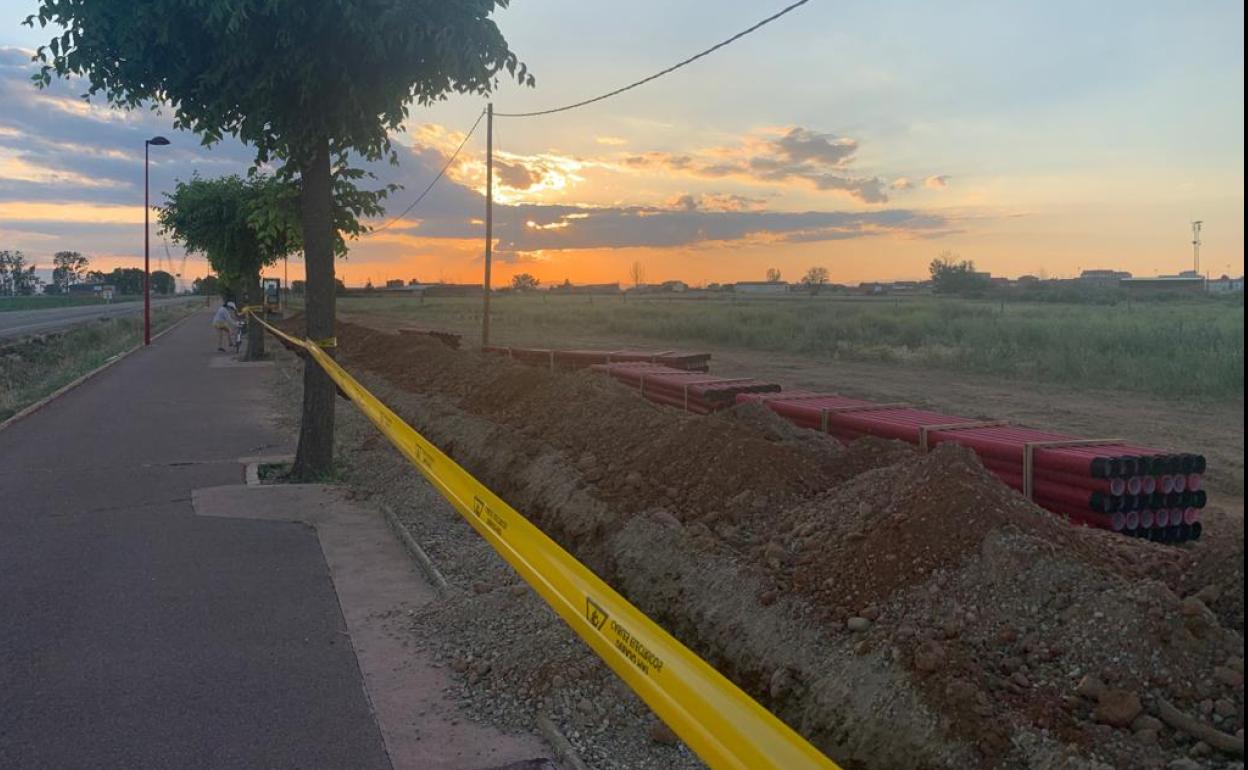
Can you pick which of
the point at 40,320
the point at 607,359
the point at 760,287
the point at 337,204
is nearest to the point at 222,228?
the point at 607,359

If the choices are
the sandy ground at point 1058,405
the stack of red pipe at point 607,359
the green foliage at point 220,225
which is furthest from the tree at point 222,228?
the sandy ground at point 1058,405

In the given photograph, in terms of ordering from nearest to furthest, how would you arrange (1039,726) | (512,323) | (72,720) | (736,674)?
(1039,726), (72,720), (736,674), (512,323)

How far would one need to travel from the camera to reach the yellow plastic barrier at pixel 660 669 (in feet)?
8.12

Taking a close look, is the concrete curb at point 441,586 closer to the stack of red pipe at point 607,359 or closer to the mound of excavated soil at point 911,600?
the mound of excavated soil at point 911,600

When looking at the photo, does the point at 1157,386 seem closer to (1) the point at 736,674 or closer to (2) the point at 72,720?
(1) the point at 736,674

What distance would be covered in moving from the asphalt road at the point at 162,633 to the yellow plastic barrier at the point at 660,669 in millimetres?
974

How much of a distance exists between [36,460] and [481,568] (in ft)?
22.3

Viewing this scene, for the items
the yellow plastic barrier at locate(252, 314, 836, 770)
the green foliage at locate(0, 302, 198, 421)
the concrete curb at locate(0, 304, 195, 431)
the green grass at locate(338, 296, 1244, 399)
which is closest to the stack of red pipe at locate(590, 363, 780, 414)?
the yellow plastic barrier at locate(252, 314, 836, 770)

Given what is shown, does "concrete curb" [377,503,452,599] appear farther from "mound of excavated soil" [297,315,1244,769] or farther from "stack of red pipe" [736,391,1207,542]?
"stack of red pipe" [736,391,1207,542]

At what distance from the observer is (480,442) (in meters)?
10.6

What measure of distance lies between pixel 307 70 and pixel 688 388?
16.6 feet

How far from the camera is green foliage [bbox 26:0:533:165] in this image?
766 cm

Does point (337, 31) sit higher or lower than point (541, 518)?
higher

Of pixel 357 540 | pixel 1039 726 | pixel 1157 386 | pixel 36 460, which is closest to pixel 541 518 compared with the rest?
pixel 357 540
